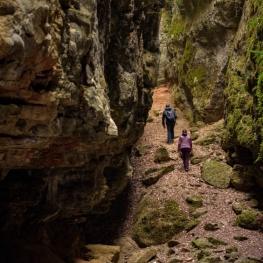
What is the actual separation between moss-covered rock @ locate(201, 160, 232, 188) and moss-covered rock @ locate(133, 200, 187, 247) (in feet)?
6.84

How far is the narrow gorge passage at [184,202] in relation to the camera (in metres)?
12.4

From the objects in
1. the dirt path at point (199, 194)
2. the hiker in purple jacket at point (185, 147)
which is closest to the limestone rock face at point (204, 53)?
the dirt path at point (199, 194)

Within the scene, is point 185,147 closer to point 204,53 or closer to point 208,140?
point 208,140

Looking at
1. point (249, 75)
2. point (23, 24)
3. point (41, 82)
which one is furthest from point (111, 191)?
point (23, 24)

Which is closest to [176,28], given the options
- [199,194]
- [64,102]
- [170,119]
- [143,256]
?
[170,119]

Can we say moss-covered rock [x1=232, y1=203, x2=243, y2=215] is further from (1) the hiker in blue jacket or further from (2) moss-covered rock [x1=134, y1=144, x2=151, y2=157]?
(2) moss-covered rock [x1=134, y1=144, x2=151, y2=157]

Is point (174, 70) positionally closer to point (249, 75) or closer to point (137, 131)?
point (137, 131)

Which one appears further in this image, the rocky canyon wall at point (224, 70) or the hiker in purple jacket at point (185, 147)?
the hiker in purple jacket at point (185, 147)

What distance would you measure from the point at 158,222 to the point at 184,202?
1.41m

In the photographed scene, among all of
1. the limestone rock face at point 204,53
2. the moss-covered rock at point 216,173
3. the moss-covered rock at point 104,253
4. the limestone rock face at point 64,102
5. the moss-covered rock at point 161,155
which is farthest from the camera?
the limestone rock face at point 204,53

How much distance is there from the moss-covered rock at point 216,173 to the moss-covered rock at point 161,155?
2.01 meters

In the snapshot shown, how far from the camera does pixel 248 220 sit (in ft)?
41.8

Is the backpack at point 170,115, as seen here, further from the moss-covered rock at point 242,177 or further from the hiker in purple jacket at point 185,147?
Result: the moss-covered rock at point 242,177

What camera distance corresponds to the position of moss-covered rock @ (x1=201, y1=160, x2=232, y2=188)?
602 inches
